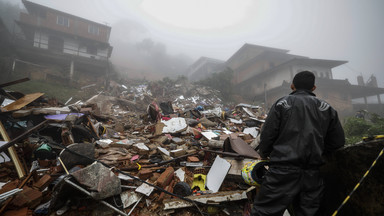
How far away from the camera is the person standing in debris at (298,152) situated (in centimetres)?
156

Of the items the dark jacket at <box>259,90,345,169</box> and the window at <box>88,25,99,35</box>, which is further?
the window at <box>88,25,99,35</box>

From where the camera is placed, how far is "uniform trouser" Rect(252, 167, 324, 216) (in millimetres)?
1548

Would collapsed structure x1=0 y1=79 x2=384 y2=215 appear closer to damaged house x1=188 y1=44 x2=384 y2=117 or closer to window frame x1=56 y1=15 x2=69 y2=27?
damaged house x1=188 y1=44 x2=384 y2=117

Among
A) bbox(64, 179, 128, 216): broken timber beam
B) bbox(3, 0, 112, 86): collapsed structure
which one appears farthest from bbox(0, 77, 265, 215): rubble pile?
bbox(3, 0, 112, 86): collapsed structure

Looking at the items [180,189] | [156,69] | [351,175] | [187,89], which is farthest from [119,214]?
[156,69]

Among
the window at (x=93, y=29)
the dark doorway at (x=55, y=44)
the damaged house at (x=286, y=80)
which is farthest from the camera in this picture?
the window at (x=93, y=29)

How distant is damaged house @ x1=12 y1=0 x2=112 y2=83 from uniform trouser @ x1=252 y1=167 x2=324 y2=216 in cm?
1871

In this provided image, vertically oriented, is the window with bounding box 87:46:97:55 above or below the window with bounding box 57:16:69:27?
below

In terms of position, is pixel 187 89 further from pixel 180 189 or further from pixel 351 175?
pixel 351 175

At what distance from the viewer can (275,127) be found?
1784 millimetres

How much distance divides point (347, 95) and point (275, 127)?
74.1 ft

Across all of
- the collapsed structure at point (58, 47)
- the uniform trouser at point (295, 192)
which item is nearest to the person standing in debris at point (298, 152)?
the uniform trouser at point (295, 192)

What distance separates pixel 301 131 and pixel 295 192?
2.00 feet

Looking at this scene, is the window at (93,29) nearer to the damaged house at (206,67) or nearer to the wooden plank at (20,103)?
the damaged house at (206,67)
